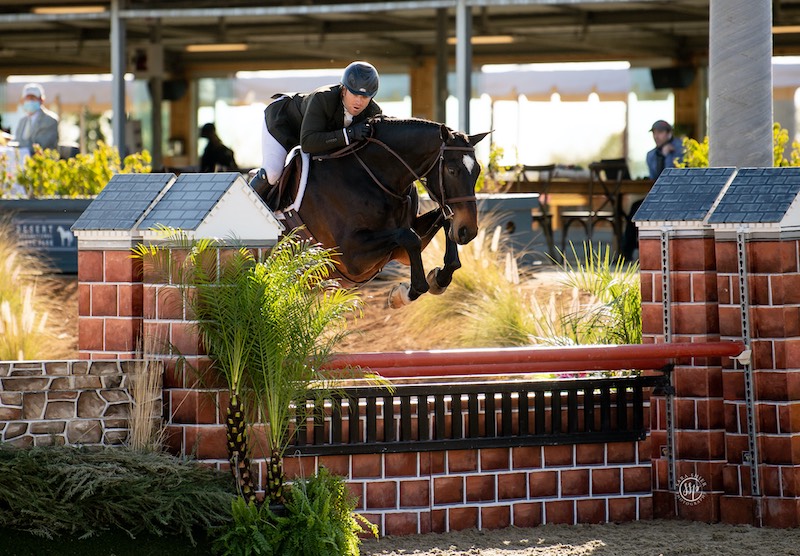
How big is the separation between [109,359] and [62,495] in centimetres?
70

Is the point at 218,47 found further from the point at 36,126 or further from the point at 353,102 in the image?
the point at 353,102

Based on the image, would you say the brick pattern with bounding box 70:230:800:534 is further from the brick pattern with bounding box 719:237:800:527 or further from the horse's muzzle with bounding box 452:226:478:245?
the horse's muzzle with bounding box 452:226:478:245

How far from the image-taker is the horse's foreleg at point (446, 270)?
24.7ft

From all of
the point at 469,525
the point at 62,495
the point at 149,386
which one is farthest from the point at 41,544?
the point at 469,525

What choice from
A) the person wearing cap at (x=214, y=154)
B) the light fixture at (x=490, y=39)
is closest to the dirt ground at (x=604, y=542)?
the person wearing cap at (x=214, y=154)

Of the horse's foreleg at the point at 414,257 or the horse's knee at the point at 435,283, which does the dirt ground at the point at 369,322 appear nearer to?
the horse's knee at the point at 435,283

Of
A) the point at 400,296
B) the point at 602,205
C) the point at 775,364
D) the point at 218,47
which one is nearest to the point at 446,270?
the point at 400,296

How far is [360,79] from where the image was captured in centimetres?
699

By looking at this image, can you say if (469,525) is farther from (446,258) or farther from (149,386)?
(446,258)

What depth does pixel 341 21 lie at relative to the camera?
1858 cm

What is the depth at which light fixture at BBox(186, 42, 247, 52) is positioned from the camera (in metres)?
20.0

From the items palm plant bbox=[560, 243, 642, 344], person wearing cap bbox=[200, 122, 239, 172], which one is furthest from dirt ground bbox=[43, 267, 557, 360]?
person wearing cap bbox=[200, 122, 239, 172]

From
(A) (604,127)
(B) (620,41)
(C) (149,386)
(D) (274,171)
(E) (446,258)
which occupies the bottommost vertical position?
(C) (149,386)

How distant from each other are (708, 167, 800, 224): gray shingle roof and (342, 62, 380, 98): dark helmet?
2411mm
